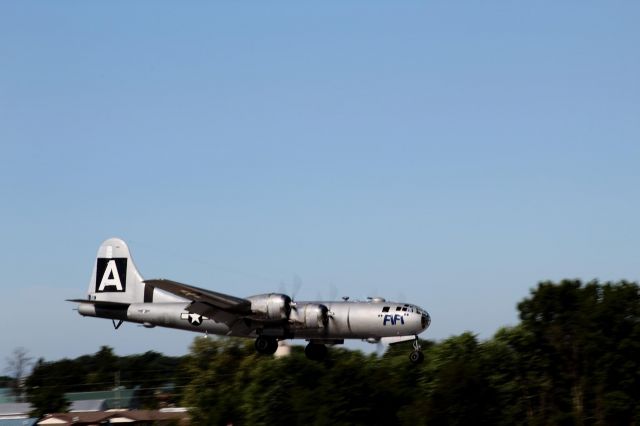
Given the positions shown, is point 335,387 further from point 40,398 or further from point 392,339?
point 40,398

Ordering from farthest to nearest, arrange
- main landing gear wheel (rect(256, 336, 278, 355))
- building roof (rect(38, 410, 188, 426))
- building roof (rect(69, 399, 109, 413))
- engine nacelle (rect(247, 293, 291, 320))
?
building roof (rect(69, 399, 109, 413))
building roof (rect(38, 410, 188, 426))
main landing gear wheel (rect(256, 336, 278, 355))
engine nacelle (rect(247, 293, 291, 320))

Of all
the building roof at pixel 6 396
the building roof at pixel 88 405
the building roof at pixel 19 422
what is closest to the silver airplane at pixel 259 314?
the building roof at pixel 19 422

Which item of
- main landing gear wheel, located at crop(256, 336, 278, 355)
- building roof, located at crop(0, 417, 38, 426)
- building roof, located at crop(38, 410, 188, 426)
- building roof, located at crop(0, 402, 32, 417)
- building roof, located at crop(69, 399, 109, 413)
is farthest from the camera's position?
building roof, located at crop(0, 402, 32, 417)

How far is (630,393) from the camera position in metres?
71.0

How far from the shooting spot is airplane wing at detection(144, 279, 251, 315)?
4809cm

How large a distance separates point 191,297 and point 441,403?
27.0m

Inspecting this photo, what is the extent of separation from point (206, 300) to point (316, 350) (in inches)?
273

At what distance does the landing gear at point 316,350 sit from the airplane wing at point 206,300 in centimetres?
447

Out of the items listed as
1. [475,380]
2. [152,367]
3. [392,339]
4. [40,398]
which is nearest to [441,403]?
[475,380]

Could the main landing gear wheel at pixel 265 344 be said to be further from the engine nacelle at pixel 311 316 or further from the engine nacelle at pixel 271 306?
the engine nacelle at pixel 311 316

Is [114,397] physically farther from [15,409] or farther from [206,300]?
[206,300]

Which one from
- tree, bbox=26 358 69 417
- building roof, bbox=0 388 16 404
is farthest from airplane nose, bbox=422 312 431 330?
building roof, bbox=0 388 16 404

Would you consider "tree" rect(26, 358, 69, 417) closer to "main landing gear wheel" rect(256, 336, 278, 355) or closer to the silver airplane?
the silver airplane

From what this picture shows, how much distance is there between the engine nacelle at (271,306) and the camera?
162 ft
